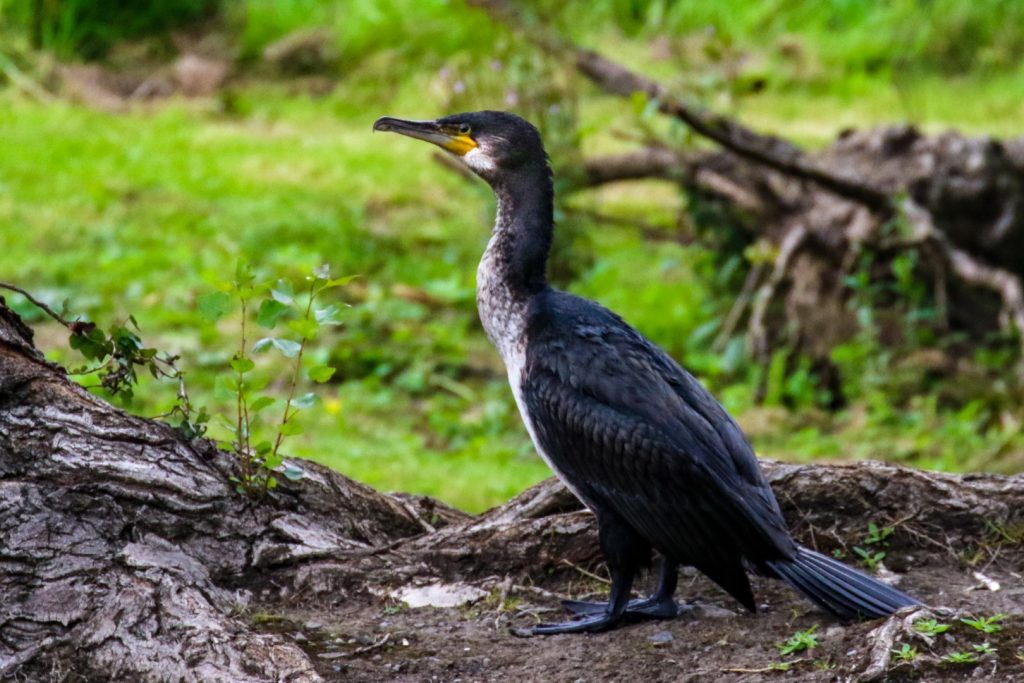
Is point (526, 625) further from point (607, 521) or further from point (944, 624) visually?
point (944, 624)

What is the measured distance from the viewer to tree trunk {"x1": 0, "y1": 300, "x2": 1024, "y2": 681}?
3.51 m

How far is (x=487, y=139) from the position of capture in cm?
448

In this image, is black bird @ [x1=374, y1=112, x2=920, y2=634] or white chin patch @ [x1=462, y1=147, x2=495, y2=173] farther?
white chin patch @ [x1=462, y1=147, x2=495, y2=173]

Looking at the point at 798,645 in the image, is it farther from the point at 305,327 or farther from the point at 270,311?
the point at 270,311

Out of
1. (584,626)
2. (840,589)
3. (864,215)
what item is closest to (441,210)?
(864,215)

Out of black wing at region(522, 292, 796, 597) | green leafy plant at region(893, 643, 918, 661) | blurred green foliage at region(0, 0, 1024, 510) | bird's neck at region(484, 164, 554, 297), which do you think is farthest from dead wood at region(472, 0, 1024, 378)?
green leafy plant at region(893, 643, 918, 661)

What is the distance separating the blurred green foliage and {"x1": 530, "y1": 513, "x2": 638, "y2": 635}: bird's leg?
130cm

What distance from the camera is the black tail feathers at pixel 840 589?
3674 millimetres

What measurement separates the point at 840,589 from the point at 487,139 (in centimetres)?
173

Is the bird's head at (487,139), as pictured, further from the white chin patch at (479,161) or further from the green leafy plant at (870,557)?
the green leafy plant at (870,557)

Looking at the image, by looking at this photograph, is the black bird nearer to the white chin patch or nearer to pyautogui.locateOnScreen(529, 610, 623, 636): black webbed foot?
pyautogui.locateOnScreen(529, 610, 623, 636): black webbed foot

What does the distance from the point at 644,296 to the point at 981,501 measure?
498 centimetres

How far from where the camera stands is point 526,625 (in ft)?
12.9

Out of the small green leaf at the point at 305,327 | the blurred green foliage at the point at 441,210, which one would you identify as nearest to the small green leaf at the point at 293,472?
the small green leaf at the point at 305,327
